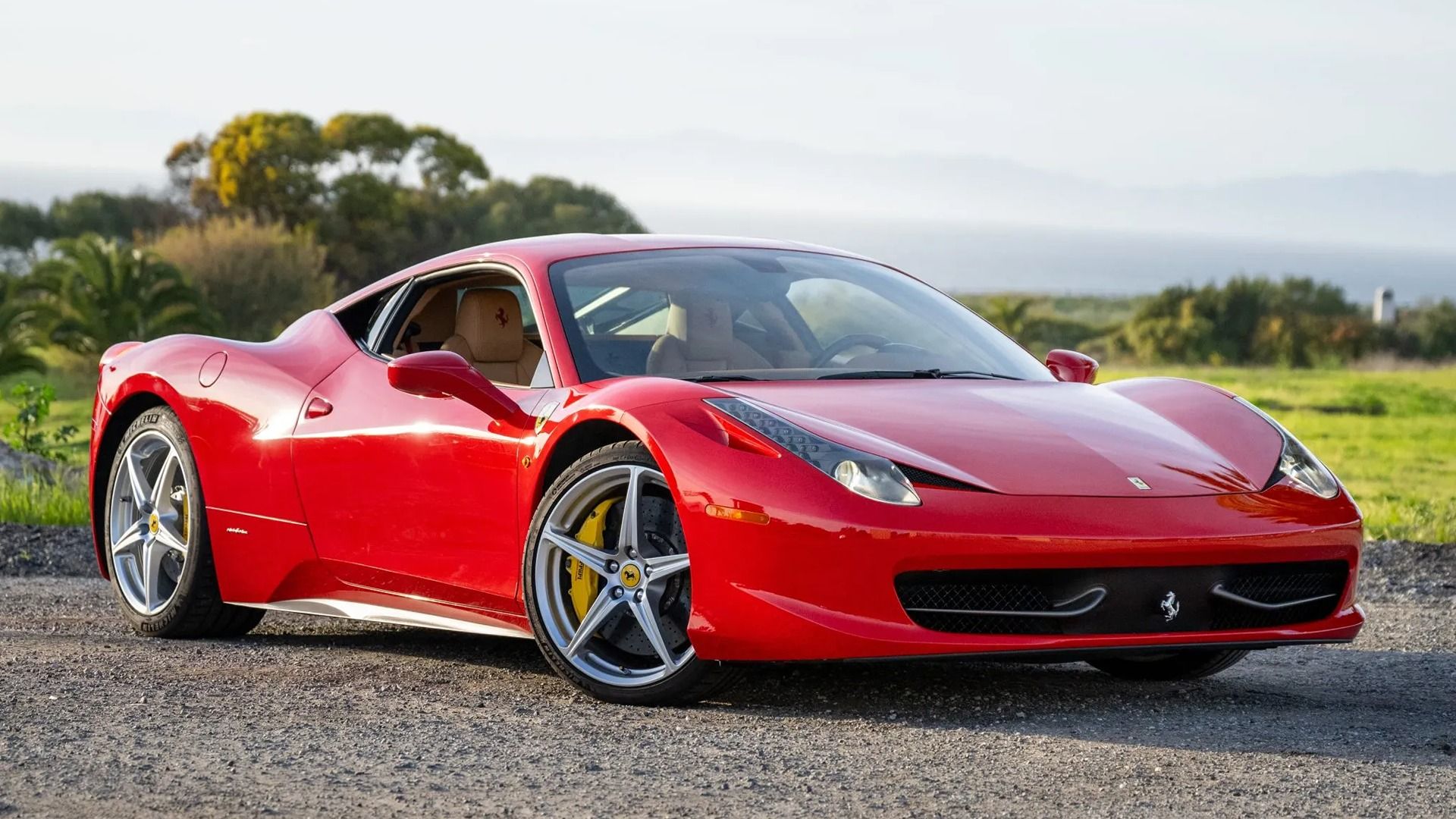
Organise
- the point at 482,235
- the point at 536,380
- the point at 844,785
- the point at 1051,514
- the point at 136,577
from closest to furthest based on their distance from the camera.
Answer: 1. the point at 844,785
2. the point at 1051,514
3. the point at 536,380
4. the point at 136,577
5. the point at 482,235

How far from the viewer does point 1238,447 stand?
4855mm

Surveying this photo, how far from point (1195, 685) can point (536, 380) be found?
2099mm

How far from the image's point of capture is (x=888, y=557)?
4.15 m

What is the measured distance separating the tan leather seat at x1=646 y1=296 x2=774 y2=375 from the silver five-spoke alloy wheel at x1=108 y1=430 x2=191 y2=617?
6.60ft

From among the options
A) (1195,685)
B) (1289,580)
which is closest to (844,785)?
(1289,580)

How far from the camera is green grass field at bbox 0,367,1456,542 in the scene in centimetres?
993

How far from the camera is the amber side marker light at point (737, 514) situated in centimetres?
420

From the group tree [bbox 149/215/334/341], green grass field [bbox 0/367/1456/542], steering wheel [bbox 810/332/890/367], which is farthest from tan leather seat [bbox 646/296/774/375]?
tree [bbox 149/215/334/341]

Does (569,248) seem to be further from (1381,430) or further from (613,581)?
(1381,430)

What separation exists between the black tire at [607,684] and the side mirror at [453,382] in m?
0.31

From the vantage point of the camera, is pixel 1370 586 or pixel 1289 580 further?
pixel 1370 586

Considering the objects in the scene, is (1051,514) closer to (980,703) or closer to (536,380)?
(980,703)

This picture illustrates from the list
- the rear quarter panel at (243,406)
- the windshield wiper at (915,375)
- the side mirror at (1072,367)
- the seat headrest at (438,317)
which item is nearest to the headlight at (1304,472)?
the windshield wiper at (915,375)

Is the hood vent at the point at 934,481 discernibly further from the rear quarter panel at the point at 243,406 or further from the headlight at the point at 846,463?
the rear quarter panel at the point at 243,406
